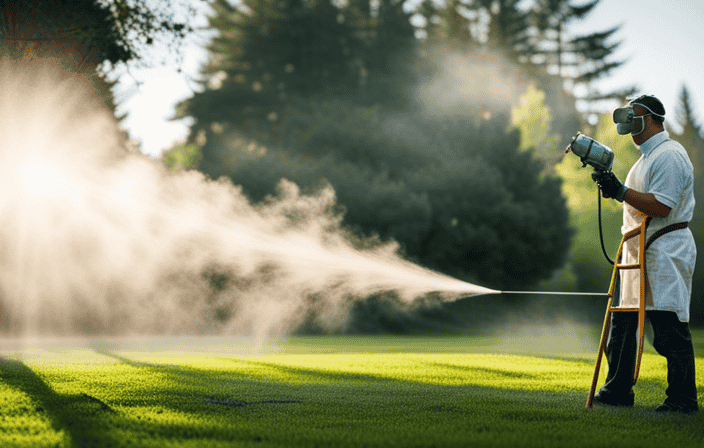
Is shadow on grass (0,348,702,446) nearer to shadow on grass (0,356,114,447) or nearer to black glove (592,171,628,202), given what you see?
shadow on grass (0,356,114,447)

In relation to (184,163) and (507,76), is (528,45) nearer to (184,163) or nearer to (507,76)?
(507,76)

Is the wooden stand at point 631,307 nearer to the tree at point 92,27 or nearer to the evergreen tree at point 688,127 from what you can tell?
the tree at point 92,27

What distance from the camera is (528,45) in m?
64.7

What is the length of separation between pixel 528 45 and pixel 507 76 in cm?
631

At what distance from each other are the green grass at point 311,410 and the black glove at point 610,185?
1.95 m

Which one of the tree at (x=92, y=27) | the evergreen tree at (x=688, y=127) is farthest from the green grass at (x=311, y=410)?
the evergreen tree at (x=688, y=127)

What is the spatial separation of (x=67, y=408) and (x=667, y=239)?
5.53 meters

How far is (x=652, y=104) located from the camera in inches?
249

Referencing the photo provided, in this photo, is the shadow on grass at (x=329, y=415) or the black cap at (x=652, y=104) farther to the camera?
the black cap at (x=652, y=104)

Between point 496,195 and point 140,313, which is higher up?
point 496,195

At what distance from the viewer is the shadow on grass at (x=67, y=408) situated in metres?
4.48

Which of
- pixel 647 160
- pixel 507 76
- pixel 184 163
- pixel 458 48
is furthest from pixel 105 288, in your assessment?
pixel 507 76

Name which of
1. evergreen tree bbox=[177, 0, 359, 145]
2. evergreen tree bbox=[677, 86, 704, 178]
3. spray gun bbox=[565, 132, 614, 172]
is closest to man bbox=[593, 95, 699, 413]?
spray gun bbox=[565, 132, 614, 172]

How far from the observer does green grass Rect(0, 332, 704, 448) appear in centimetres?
451
